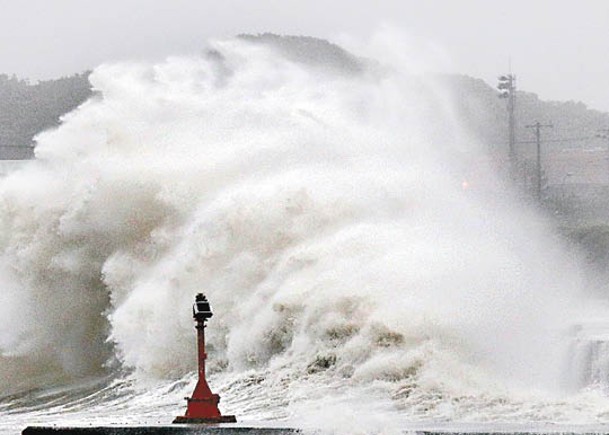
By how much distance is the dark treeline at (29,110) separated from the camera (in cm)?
5488

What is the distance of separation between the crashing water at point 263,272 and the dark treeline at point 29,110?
3101 centimetres

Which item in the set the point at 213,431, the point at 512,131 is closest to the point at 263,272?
the point at 213,431

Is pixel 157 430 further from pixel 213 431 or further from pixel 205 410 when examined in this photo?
pixel 205 410

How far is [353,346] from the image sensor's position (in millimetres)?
14445

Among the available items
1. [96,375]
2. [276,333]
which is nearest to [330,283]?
[276,333]

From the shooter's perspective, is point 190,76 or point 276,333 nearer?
point 276,333

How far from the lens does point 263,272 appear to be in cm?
1647

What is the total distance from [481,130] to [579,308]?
33.3 m

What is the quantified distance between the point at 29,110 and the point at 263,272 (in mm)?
42987

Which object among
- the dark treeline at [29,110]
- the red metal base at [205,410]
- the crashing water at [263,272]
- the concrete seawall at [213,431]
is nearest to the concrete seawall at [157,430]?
the concrete seawall at [213,431]

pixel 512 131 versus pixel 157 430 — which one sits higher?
pixel 512 131

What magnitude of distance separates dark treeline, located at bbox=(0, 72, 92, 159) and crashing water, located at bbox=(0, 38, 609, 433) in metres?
31.0

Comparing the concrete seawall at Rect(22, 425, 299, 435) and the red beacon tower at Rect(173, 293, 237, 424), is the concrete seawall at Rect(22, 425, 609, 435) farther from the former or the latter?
the red beacon tower at Rect(173, 293, 237, 424)

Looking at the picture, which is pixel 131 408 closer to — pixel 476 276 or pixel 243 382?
pixel 243 382
